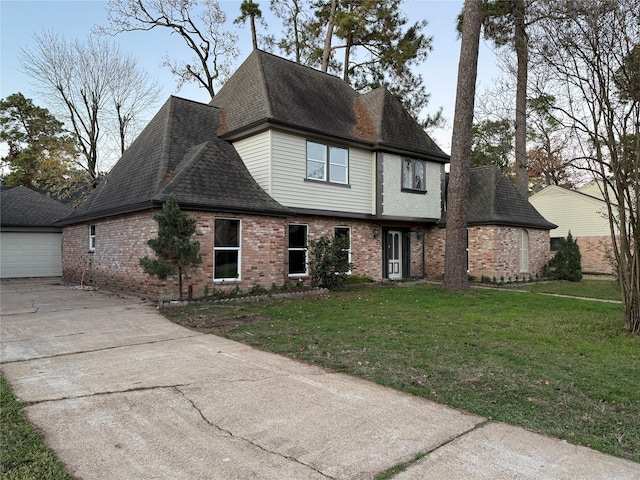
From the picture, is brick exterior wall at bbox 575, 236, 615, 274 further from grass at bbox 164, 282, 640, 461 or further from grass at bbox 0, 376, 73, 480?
grass at bbox 0, 376, 73, 480

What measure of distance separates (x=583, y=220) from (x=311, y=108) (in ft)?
63.9

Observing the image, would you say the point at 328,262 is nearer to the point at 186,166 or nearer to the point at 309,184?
the point at 309,184

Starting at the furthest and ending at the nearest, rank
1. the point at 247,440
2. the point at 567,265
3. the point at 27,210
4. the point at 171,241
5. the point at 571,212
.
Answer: the point at 571,212 → the point at 27,210 → the point at 567,265 → the point at 171,241 → the point at 247,440

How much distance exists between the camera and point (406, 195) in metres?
16.7

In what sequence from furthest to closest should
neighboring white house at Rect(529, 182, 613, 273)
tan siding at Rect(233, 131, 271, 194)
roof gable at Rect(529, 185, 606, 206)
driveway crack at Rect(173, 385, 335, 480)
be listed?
roof gable at Rect(529, 185, 606, 206) → neighboring white house at Rect(529, 182, 613, 273) → tan siding at Rect(233, 131, 271, 194) → driveway crack at Rect(173, 385, 335, 480)

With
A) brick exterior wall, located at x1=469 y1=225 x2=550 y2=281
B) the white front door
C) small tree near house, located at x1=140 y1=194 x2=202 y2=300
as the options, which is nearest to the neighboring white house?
brick exterior wall, located at x1=469 y1=225 x2=550 y2=281

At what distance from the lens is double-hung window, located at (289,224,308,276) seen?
14227 millimetres

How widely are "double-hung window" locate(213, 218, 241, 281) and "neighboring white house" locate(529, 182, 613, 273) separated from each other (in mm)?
21139

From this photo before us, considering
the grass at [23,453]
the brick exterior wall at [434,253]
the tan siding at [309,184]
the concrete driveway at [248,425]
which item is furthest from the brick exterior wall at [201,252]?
the grass at [23,453]

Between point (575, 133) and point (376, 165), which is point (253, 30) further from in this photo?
point (575, 133)

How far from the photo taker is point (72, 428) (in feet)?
11.2

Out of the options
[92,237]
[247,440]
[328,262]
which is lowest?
[247,440]

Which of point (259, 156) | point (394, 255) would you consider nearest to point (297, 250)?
point (259, 156)

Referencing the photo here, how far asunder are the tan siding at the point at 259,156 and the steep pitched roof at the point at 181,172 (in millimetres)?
257
